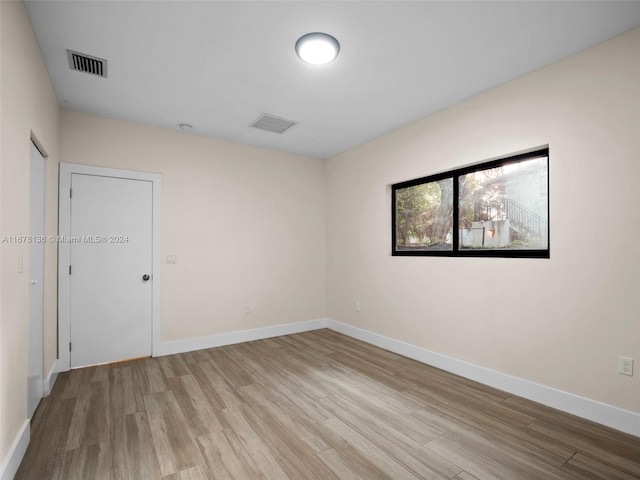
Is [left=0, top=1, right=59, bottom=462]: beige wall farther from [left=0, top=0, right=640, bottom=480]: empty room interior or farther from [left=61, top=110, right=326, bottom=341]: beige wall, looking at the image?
[left=61, top=110, right=326, bottom=341]: beige wall

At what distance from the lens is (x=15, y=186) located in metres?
1.85

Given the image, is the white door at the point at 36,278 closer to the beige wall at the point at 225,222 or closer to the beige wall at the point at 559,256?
the beige wall at the point at 225,222

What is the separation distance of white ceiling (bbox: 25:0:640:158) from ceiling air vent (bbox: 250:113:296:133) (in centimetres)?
13

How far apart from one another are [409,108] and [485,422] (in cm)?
292

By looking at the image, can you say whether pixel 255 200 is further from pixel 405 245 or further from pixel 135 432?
pixel 135 432

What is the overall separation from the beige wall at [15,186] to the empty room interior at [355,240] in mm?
25

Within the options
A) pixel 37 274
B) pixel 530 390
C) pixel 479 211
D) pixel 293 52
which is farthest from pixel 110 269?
pixel 530 390

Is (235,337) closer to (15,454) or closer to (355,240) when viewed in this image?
(355,240)

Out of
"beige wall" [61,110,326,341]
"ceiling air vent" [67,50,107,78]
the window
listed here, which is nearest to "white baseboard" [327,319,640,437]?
the window

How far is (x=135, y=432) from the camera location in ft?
7.36

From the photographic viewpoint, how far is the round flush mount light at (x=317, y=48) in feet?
7.38

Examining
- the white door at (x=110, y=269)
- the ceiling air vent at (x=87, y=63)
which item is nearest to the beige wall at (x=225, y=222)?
the white door at (x=110, y=269)

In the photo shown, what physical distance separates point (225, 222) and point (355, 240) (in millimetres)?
1835

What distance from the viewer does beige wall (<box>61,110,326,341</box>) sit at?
3775mm
